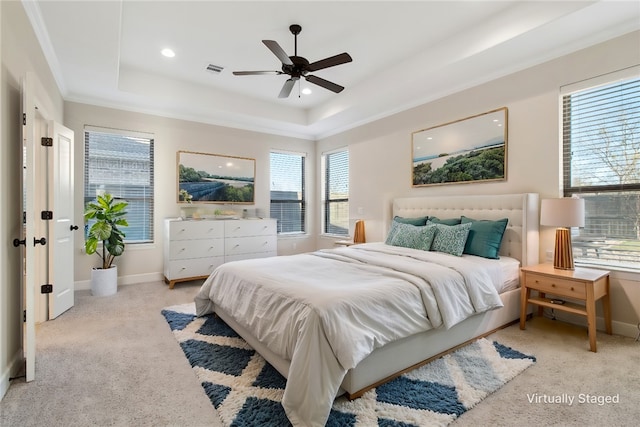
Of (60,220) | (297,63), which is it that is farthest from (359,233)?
(60,220)

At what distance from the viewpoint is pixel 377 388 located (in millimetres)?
1952

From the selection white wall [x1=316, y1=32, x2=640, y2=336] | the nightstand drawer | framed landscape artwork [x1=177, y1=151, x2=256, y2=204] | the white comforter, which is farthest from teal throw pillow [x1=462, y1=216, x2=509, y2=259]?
framed landscape artwork [x1=177, y1=151, x2=256, y2=204]

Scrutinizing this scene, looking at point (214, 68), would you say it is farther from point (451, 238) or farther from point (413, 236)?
point (451, 238)

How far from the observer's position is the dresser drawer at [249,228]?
4.89 m

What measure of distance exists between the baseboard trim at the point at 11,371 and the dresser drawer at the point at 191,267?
2.18 meters

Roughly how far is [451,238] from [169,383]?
279 centimetres

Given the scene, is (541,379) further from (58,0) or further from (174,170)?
(174,170)

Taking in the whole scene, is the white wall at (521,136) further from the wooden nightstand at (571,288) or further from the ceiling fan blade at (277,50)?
the ceiling fan blade at (277,50)

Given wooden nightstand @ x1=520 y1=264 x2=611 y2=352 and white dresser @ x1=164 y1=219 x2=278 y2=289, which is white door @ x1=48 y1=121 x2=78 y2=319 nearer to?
white dresser @ x1=164 y1=219 x2=278 y2=289

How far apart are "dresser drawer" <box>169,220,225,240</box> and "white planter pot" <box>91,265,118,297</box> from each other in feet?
2.86

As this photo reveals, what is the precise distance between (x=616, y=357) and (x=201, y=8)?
4497 millimetres

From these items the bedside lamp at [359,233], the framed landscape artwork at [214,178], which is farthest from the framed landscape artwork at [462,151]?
the framed landscape artwork at [214,178]

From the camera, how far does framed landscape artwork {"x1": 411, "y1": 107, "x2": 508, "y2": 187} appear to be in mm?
3568

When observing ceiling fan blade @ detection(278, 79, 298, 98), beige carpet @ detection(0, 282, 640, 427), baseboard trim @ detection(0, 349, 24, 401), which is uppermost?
ceiling fan blade @ detection(278, 79, 298, 98)
